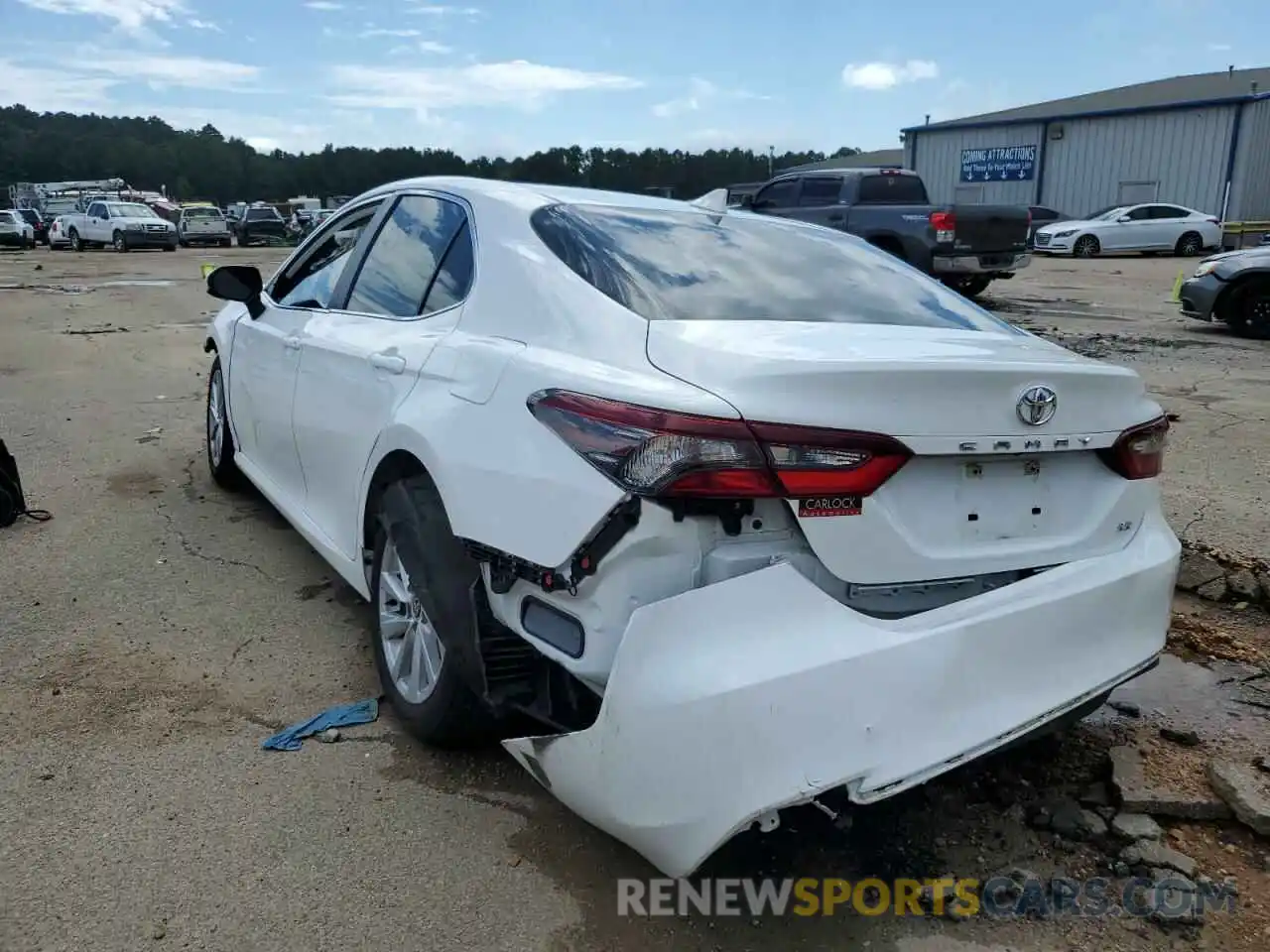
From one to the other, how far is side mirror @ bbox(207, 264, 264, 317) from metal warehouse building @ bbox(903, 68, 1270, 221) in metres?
37.2

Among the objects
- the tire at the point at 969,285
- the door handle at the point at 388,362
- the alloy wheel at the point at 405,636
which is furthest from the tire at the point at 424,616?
the tire at the point at 969,285

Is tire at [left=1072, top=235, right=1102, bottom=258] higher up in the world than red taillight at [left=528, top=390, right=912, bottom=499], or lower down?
lower down

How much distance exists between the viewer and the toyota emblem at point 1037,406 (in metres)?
2.34

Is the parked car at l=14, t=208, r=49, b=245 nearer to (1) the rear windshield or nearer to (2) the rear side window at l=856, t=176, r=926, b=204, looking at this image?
(2) the rear side window at l=856, t=176, r=926, b=204

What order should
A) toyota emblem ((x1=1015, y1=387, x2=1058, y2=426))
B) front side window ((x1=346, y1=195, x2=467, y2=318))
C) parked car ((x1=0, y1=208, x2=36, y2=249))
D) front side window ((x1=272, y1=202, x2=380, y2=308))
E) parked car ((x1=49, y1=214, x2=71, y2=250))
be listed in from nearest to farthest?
1. toyota emblem ((x1=1015, y1=387, x2=1058, y2=426))
2. front side window ((x1=346, y1=195, x2=467, y2=318))
3. front side window ((x1=272, y1=202, x2=380, y2=308))
4. parked car ((x1=49, y1=214, x2=71, y2=250))
5. parked car ((x1=0, y1=208, x2=36, y2=249))

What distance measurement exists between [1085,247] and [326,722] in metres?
29.2

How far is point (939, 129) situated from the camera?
41344mm

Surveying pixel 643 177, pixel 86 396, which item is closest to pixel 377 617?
A: pixel 86 396

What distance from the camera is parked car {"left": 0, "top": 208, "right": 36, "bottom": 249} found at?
39.2 metres

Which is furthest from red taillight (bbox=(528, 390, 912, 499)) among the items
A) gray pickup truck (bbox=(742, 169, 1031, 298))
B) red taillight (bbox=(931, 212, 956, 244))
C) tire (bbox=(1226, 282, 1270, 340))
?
red taillight (bbox=(931, 212, 956, 244))

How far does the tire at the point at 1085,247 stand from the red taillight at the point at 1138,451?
28327mm

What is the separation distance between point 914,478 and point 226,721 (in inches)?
92.9

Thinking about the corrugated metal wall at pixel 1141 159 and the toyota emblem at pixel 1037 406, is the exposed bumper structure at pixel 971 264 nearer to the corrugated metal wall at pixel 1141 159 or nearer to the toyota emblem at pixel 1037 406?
the toyota emblem at pixel 1037 406

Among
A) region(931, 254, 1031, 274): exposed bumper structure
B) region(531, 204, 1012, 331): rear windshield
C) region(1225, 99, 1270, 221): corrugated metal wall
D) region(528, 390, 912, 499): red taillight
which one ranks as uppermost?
region(1225, 99, 1270, 221): corrugated metal wall
